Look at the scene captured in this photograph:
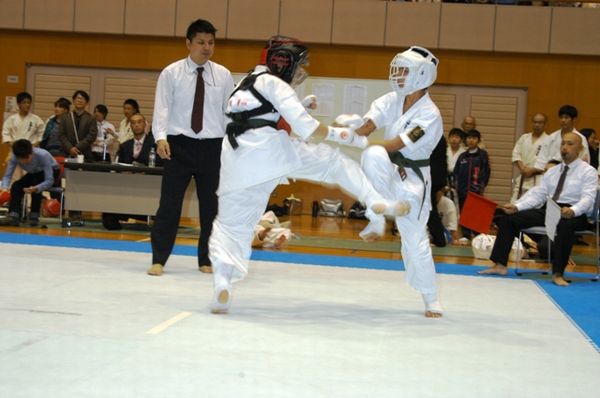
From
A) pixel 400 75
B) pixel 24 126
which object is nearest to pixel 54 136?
pixel 24 126

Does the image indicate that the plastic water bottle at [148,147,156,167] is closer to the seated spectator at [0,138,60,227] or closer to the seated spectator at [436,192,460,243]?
the seated spectator at [0,138,60,227]

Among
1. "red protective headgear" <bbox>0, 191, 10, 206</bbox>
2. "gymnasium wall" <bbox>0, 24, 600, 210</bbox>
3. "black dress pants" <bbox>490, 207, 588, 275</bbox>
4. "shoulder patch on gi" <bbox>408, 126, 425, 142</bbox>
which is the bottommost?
"red protective headgear" <bbox>0, 191, 10, 206</bbox>

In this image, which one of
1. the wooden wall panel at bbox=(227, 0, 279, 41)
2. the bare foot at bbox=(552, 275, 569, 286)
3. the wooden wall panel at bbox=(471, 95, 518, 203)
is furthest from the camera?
the wooden wall panel at bbox=(227, 0, 279, 41)

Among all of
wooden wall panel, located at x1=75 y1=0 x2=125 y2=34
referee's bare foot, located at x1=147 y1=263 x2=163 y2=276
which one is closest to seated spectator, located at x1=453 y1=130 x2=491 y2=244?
referee's bare foot, located at x1=147 y1=263 x2=163 y2=276

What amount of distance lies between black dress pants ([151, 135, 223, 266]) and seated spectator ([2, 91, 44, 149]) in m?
5.85

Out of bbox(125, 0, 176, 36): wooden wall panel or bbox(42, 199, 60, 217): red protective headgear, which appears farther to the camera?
bbox(125, 0, 176, 36): wooden wall panel

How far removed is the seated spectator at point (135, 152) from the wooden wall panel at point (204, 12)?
4.64 m

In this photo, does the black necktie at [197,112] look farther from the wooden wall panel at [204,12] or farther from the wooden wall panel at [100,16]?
the wooden wall panel at [100,16]

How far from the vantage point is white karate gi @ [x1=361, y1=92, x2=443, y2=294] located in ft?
15.0

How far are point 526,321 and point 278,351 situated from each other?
1931mm

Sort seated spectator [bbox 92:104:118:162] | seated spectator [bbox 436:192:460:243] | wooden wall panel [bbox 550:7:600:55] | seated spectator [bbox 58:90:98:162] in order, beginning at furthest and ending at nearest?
1. wooden wall panel [bbox 550:7:600:55]
2. seated spectator [bbox 92:104:118:162]
3. seated spectator [bbox 58:90:98:162]
4. seated spectator [bbox 436:192:460:243]

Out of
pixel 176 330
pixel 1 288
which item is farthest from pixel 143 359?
pixel 1 288

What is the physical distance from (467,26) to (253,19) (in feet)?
12.8

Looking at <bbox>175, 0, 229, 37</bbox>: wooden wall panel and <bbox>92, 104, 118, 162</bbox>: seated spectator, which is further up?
<bbox>175, 0, 229, 37</bbox>: wooden wall panel
